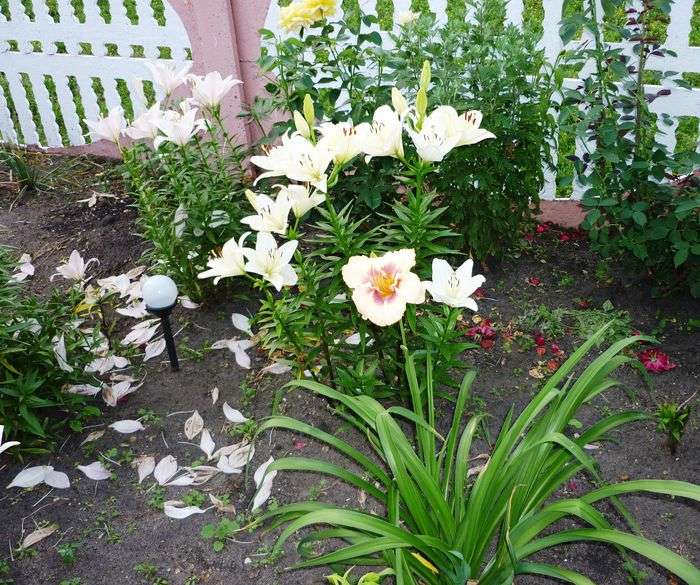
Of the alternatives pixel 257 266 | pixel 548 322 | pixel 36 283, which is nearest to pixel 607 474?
pixel 548 322

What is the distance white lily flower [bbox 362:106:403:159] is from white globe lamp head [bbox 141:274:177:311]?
3.34ft

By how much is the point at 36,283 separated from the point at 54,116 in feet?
5.06

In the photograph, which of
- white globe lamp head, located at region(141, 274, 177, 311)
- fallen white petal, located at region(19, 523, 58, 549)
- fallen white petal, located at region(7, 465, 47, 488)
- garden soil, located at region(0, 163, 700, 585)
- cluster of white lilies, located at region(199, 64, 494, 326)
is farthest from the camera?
white globe lamp head, located at region(141, 274, 177, 311)

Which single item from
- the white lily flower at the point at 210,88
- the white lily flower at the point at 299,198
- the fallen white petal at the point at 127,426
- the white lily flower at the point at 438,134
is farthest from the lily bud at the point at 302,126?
the fallen white petal at the point at 127,426

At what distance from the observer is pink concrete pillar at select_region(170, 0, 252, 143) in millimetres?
3471

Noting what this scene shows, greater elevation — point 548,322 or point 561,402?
point 561,402

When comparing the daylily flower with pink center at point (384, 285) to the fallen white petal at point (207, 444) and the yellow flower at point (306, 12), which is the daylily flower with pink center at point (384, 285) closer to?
the fallen white petal at point (207, 444)

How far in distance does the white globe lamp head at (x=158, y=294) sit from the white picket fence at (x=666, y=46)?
1566mm

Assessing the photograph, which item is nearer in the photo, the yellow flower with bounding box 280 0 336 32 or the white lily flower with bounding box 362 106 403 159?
the white lily flower with bounding box 362 106 403 159

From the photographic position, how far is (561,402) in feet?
6.22

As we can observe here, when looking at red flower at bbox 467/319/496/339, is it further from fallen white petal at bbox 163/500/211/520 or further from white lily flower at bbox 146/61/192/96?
white lily flower at bbox 146/61/192/96

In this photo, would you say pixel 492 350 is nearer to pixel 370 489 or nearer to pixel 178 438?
pixel 370 489

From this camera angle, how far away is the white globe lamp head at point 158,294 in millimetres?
2484

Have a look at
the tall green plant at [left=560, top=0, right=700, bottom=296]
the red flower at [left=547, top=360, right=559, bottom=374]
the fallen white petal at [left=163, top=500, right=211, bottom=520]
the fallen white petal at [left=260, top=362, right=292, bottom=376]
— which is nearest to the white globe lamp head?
the fallen white petal at [left=260, top=362, right=292, bottom=376]
